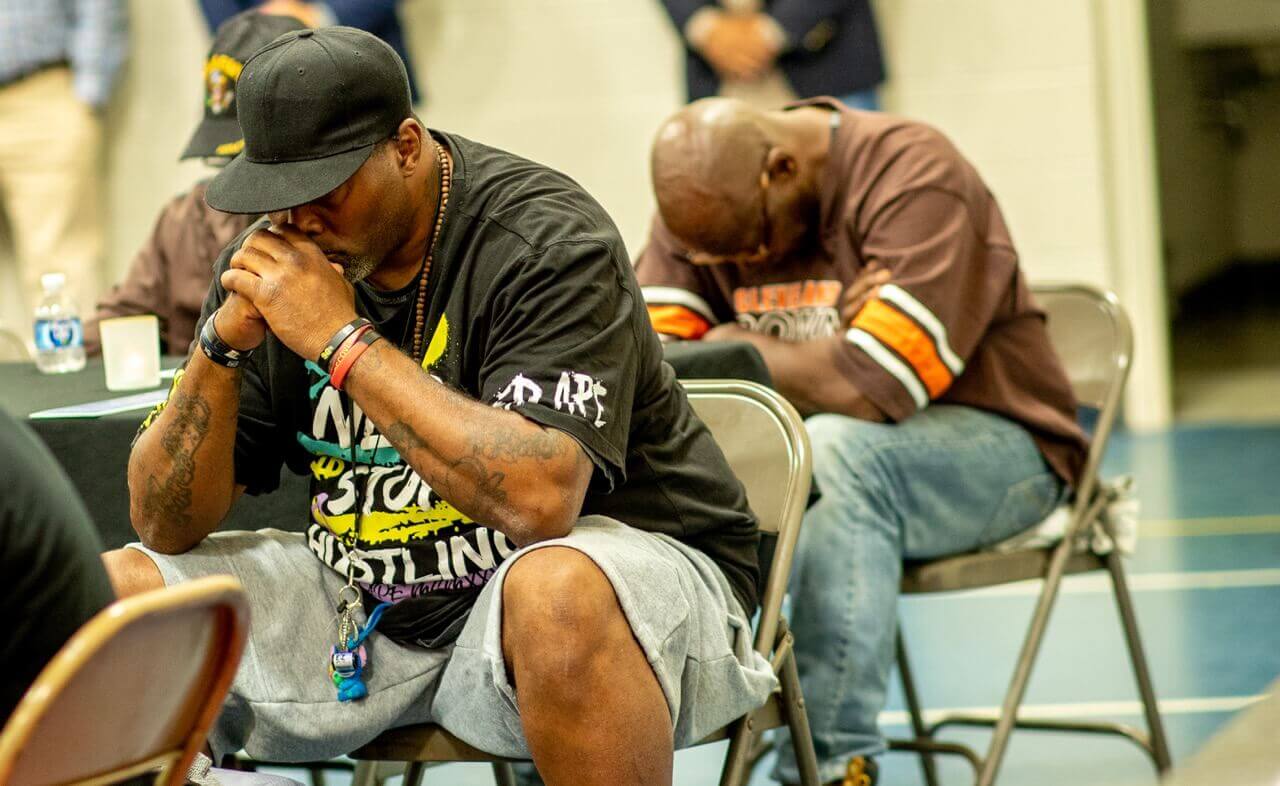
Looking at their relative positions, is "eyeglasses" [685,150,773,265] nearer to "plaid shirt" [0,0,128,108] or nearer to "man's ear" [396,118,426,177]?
"man's ear" [396,118,426,177]

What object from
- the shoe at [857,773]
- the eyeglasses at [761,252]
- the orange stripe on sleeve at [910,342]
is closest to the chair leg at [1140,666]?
the orange stripe on sleeve at [910,342]

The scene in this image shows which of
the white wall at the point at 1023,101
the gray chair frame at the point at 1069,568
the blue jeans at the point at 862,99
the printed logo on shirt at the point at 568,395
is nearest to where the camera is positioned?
the printed logo on shirt at the point at 568,395

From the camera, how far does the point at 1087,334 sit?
10.9 feet

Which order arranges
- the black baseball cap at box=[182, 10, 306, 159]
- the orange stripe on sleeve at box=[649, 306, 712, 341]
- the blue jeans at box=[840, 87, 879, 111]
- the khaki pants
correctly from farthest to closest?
the khaki pants < the blue jeans at box=[840, 87, 879, 111] < the black baseball cap at box=[182, 10, 306, 159] < the orange stripe on sleeve at box=[649, 306, 712, 341]

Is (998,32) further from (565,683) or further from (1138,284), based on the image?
(565,683)

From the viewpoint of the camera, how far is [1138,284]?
6.52 metres

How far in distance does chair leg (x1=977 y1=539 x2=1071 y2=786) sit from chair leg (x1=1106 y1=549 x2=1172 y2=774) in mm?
134

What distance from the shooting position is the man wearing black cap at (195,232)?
354cm

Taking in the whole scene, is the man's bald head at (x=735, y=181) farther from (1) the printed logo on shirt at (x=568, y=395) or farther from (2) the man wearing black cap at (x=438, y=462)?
(1) the printed logo on shirt at (x=568, y=395)

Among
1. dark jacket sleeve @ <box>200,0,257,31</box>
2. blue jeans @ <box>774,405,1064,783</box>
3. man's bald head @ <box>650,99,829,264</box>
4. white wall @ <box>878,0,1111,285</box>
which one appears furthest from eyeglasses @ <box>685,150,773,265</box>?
dark jacket sleeve @ <box>200,0,257,31</box>

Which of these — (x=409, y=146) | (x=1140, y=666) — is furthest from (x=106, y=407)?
(x=1140, y=666)

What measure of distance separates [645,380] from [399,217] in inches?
14.5

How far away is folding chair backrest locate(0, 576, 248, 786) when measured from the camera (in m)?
1.23

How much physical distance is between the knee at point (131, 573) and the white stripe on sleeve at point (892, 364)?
4.50ft
